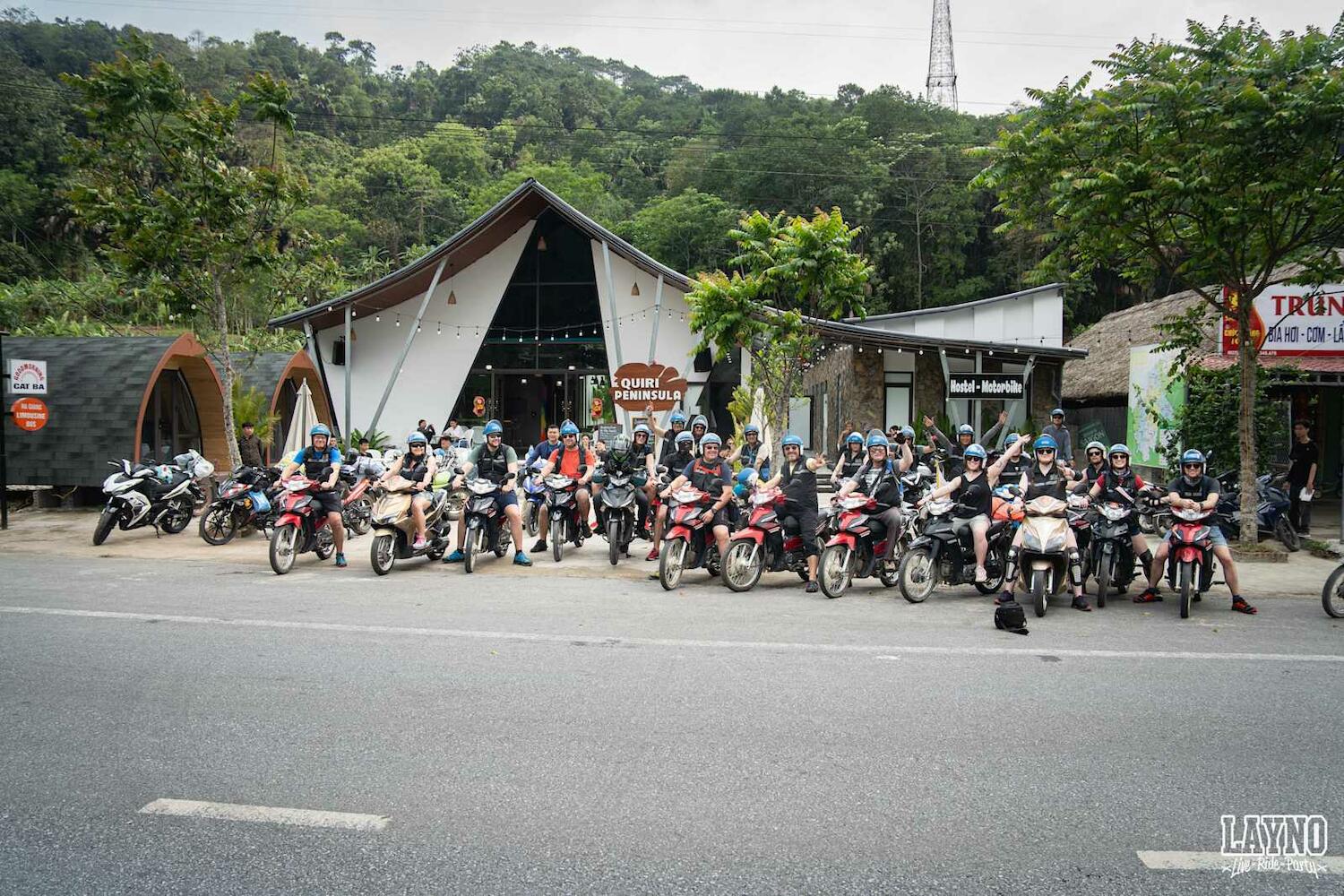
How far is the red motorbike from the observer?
10.8 metres

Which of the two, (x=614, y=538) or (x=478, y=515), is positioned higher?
(x=478, y=515)

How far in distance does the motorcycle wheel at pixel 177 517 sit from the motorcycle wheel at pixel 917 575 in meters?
10.9

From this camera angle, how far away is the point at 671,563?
33.1 feet

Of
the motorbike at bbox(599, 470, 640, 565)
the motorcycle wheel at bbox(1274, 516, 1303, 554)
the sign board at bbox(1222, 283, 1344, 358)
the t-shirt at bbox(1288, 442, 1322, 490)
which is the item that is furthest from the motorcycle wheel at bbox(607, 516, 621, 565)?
the sign board at bbox(1222, 283, 1344, 358)

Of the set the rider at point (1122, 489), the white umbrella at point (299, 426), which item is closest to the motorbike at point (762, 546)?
the rider at point (1122, 489)

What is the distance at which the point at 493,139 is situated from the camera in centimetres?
6888

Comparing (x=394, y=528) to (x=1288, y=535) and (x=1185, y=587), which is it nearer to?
(x=1185, y=587)

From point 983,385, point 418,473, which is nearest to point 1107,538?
point 418,473

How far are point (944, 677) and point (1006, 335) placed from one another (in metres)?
26.8

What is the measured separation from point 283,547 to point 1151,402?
602 inches

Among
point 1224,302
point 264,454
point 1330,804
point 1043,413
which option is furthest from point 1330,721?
point 264,454

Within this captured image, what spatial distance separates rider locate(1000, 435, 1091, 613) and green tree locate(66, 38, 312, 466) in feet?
42.4

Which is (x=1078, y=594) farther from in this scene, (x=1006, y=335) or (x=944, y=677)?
A: (x=1006, y=335)

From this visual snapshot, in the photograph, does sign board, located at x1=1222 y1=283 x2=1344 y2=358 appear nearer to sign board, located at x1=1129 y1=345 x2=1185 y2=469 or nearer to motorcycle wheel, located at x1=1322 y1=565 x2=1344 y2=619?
sign board, located at x1=1129 y1=345 x2=1185 y2=469
